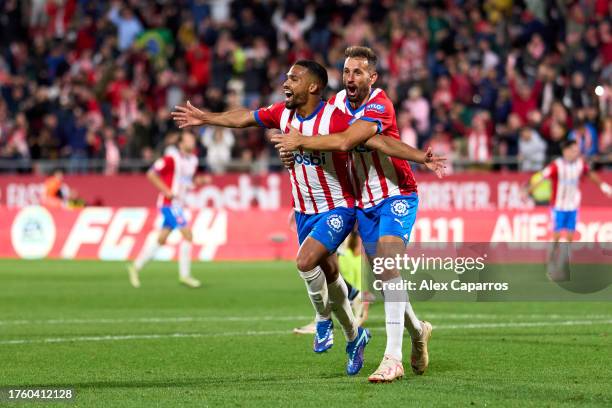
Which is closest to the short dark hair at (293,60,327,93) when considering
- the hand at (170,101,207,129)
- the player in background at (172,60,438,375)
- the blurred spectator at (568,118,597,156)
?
the player in background at (172,60,438,375)

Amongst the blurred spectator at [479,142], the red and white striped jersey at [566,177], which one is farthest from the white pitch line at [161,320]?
the blurred spectator at [479,142]

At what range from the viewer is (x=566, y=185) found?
63.1ft

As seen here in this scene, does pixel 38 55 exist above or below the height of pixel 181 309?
above

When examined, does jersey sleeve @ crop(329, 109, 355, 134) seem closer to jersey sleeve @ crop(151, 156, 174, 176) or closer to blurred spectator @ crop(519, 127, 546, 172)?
jersey sleeve @ crop(151, 156, 174, 176)

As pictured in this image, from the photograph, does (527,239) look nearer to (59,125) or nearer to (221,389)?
(59,125)

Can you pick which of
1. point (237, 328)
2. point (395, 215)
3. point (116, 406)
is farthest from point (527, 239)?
point (116, 406)

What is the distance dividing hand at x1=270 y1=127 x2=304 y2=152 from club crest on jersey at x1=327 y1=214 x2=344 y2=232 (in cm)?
82

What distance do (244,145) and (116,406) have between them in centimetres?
1849

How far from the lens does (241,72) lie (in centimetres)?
2747

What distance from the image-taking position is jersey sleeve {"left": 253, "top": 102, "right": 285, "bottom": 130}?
9188 mm

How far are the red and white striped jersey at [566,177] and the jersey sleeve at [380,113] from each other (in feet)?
35.4

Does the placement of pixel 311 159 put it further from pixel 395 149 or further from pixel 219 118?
pixel 219 118

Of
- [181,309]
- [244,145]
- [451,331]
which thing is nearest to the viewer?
[451,331]

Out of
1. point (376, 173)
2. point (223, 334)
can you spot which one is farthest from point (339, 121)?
point (223, 334)
